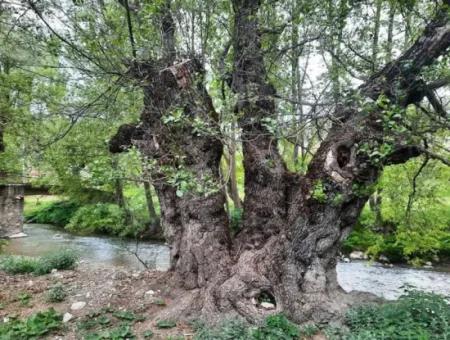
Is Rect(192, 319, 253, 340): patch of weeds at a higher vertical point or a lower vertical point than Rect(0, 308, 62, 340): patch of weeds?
higher

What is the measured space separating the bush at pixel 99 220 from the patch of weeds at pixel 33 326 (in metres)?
10.6

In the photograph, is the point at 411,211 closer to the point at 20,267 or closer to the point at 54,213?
the point at 20,267

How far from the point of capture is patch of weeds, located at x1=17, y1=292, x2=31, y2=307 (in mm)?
4736

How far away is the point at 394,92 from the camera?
3799mm

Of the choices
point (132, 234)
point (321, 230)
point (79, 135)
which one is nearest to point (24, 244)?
point (132, 234)

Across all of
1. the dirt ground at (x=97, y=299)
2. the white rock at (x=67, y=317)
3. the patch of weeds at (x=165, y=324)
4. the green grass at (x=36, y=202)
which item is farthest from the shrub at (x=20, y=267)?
the green grass at (x=36, y=202)

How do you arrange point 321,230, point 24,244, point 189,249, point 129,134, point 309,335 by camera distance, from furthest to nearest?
point 24,244 → point 129,134 → point 189,249 → point 321,230 → point 309,335

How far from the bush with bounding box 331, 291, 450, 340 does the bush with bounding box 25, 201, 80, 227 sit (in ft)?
58.8

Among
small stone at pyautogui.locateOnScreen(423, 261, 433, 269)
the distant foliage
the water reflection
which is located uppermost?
the distant foliage

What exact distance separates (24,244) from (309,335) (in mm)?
13571

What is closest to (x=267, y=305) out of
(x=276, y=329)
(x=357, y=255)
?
(x=276, y=329)

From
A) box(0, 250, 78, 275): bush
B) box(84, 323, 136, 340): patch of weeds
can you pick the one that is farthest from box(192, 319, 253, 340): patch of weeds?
box(0, 250, 78, 275): bush

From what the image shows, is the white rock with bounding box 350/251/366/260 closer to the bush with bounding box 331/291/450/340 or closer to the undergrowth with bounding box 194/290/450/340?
the bush with bounding box 331/291/450/340

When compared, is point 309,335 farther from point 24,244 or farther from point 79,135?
point 24,244
